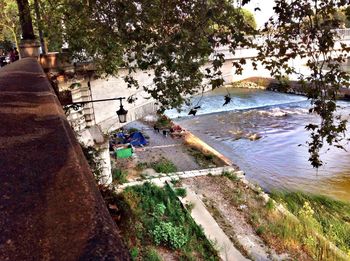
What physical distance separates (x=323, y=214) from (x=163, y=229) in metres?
6.92

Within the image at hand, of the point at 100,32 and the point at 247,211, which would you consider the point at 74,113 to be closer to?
the point at 100,32

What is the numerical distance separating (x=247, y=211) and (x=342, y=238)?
347 centimetres

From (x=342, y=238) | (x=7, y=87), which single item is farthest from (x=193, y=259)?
(x=7, y=87)

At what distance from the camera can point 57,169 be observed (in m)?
1.47

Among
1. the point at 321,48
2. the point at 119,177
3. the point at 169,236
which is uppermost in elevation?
the point at 321,48

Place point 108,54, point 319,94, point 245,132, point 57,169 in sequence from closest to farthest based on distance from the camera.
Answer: point 57,169
point 319,94
point 108,54
point 245,132

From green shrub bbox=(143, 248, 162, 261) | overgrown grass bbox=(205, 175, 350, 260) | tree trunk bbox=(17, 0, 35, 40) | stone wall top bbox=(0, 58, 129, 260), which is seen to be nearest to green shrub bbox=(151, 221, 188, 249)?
green shrub bbox=(143, 248, 162, 261)

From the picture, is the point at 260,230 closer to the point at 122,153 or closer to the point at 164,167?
the point at 164,167

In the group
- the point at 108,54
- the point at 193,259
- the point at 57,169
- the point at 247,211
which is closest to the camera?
the point at 57,169

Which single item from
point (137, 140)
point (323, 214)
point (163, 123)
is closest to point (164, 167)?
point (137, 140)

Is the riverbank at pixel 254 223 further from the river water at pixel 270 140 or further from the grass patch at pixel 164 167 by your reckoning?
the river water at pixel 270 140

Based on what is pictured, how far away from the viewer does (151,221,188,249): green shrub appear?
37.0ft

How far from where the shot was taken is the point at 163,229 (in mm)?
11633

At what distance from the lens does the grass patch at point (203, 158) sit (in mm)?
18938
